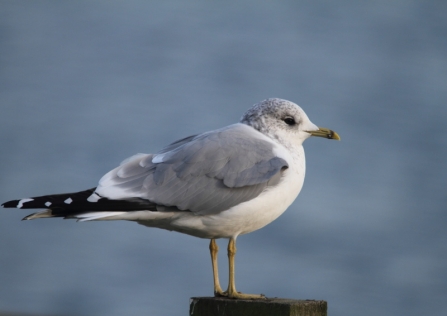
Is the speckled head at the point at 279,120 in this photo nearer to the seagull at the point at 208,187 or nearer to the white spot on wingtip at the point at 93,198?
the seagull at the point at 208,187

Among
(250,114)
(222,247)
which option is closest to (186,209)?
(250,114)

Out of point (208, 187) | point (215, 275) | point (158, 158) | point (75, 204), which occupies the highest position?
point (158, 158)

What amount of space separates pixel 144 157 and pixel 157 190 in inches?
14.1

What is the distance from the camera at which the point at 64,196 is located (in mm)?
3543

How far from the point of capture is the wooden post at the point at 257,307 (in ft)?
9.91

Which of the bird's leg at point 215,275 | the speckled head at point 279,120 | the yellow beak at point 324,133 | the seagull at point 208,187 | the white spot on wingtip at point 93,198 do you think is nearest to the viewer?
the white spot on wingtip at point 93,198

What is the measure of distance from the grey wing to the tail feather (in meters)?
0.07

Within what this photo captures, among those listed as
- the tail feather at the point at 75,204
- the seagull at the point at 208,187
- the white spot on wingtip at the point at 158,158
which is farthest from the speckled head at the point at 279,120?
the tail feather at the point at 75,204

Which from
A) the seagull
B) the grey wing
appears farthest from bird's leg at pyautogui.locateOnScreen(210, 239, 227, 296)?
the grey wing

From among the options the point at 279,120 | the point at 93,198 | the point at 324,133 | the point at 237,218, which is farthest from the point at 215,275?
the point at 324,133

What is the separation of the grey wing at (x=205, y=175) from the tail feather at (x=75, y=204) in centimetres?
7

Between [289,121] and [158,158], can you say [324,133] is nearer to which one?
[289,121]

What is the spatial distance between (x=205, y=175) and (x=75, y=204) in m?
0.75

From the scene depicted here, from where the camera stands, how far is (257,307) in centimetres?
308
